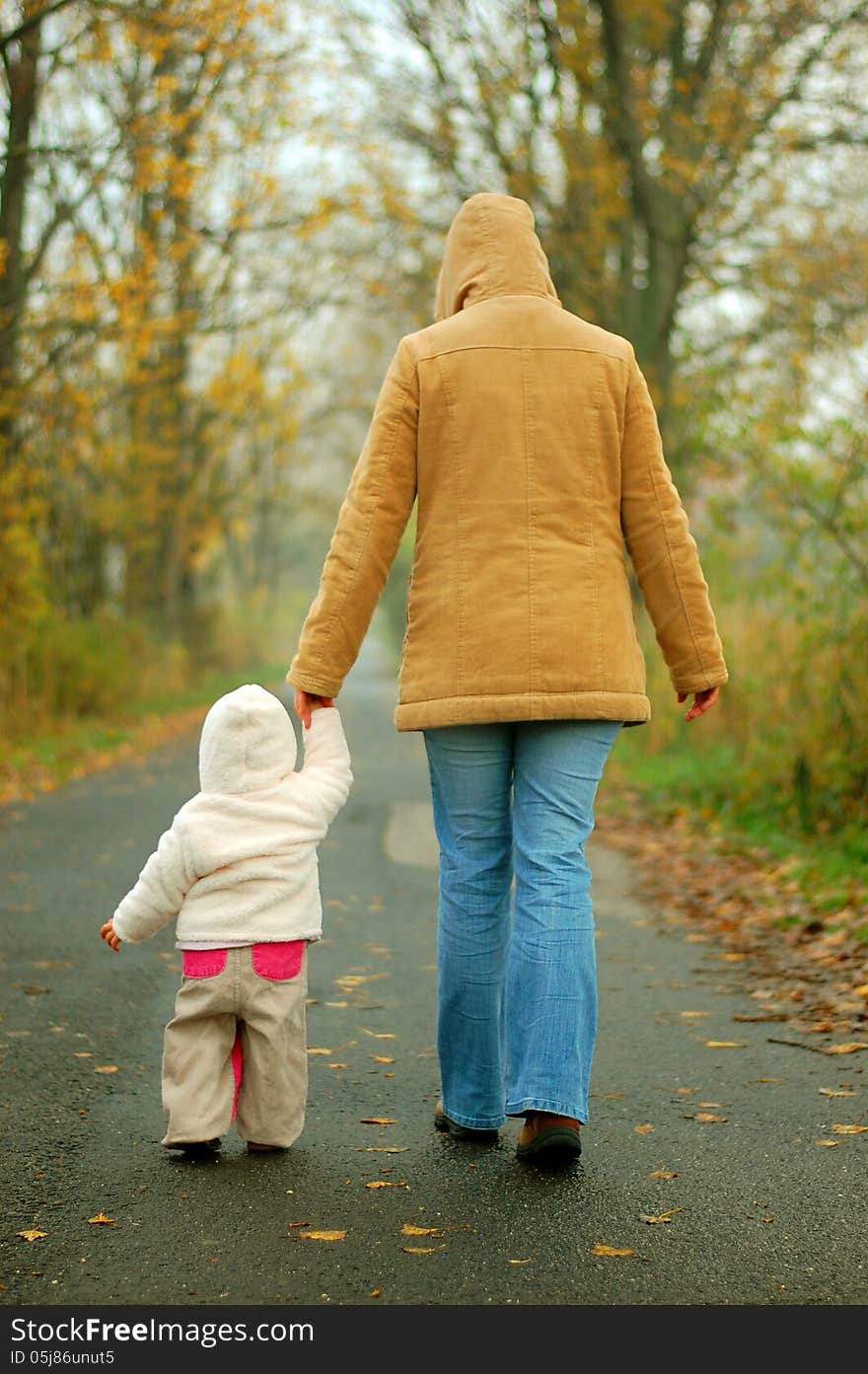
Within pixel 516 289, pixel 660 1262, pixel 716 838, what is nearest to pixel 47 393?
pixel 716 838

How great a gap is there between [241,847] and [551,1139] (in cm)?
93

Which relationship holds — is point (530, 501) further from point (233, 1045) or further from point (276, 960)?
point (233, 1045)

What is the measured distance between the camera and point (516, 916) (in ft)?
12.2

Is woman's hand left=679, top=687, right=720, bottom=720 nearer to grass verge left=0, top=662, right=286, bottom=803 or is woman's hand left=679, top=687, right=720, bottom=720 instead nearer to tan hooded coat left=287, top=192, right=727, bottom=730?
tan hooded coat left=287, top=192, right=727, bottom=730

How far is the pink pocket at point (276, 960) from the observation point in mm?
3598

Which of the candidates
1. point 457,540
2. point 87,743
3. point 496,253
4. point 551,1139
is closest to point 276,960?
point 551,1139

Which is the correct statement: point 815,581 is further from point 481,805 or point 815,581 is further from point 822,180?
point 822,180

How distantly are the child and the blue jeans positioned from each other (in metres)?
0.33

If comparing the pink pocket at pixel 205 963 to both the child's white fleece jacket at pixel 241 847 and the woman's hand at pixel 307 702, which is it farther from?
the woman's hand at pixel 307 702

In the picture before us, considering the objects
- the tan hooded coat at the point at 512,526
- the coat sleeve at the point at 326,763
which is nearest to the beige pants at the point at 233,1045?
the coat sleeve at the point at 326,763

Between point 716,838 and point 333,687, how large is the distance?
242 inches

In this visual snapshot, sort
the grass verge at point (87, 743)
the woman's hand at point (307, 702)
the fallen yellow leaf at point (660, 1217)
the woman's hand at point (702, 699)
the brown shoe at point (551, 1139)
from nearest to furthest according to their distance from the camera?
the fallen yellow leaf at point (660, 1217)
the brown shoe at point (551, 1139)
the woman's hand at point (307, 702)
the woman's hand at point (702, 699)
the grass verge at point (87, 743)

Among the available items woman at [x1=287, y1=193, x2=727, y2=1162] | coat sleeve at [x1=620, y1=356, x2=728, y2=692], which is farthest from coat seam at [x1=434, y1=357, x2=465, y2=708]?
coat sleeve at [x1=620, y1=356, x2=728, y2=692]

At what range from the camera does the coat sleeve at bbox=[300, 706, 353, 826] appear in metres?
3.73
